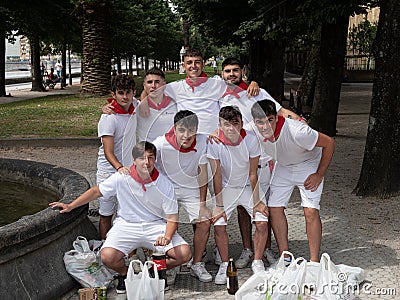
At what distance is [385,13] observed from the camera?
28.1 feet

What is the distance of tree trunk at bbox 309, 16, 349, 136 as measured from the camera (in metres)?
14.1

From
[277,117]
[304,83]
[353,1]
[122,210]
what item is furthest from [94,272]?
[304,83]

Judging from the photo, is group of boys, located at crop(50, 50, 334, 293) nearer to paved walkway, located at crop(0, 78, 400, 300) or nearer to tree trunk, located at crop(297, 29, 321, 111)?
paved walkway, located at crop(0, 78, 400, 300)

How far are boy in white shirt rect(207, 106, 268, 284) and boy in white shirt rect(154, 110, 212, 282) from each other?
0.10 m

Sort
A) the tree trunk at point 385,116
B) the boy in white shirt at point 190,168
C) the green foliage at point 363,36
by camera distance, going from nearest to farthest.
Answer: the boy in white shirt at point 190,168 < the tree trunk at point 385,116 < the green foliage at point 363,36

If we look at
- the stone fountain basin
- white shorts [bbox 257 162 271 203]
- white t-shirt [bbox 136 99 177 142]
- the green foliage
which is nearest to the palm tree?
white t-shirt [bbox 136 99 177 142]

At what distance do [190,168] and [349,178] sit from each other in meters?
5.13

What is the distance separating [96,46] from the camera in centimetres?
2409

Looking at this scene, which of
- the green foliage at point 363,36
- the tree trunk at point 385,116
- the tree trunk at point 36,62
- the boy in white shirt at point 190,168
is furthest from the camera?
the green foliage at point 363,36

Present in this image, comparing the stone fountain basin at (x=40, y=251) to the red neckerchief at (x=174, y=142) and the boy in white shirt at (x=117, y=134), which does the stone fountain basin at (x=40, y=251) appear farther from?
the red neckerchief at (x=174, y=142)

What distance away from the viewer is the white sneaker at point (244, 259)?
237 inches

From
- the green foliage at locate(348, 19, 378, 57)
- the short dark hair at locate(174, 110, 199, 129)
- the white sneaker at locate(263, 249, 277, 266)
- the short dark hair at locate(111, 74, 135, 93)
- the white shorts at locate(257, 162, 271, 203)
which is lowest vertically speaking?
the white sneaker at locate(263, 249, 277, 266)

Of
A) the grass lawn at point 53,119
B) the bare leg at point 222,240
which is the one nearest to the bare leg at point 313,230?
the bare leg at point 222,240

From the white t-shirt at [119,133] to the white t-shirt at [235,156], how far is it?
0.94 m
